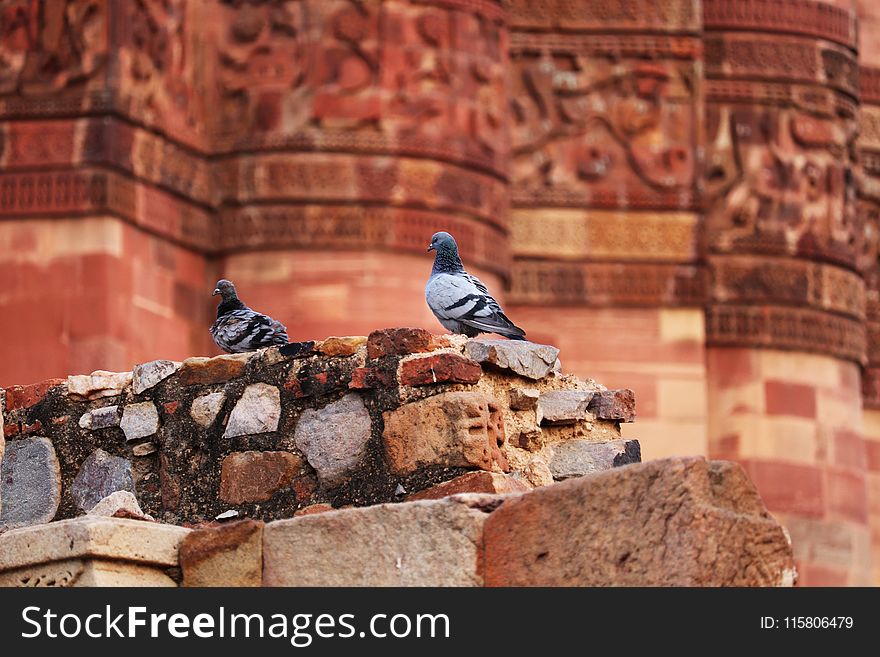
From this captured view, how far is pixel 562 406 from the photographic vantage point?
852 centimetres

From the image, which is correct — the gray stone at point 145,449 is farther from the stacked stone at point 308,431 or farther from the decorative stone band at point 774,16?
the decorative stone band at point 774,16

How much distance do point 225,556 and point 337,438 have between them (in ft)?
2.65

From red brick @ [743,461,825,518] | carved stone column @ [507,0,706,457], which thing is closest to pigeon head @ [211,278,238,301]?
carved stone column @ [507,0,706,457]

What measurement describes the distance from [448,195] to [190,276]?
176 centimetres

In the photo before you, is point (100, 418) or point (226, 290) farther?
point (226, 290)

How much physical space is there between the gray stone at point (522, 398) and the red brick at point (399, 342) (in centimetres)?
35

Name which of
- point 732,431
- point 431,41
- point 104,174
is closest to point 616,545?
point 104,174

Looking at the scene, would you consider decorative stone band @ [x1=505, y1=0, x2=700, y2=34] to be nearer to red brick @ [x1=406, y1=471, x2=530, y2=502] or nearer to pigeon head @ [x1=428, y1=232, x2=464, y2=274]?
pigeon head @ [x1=428, y1=232, x2=464, y2=274]

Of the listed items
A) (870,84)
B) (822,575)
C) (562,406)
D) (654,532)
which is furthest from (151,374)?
(870,84)

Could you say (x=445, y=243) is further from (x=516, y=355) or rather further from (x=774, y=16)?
(x=774, y=16)

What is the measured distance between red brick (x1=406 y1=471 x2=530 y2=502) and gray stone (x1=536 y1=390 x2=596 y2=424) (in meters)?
0.59

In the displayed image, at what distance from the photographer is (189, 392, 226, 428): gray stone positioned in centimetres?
849

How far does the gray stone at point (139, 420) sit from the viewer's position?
8.65 meters

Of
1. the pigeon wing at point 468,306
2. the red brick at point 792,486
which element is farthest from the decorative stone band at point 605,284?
the pigeon wing at point 468,306
